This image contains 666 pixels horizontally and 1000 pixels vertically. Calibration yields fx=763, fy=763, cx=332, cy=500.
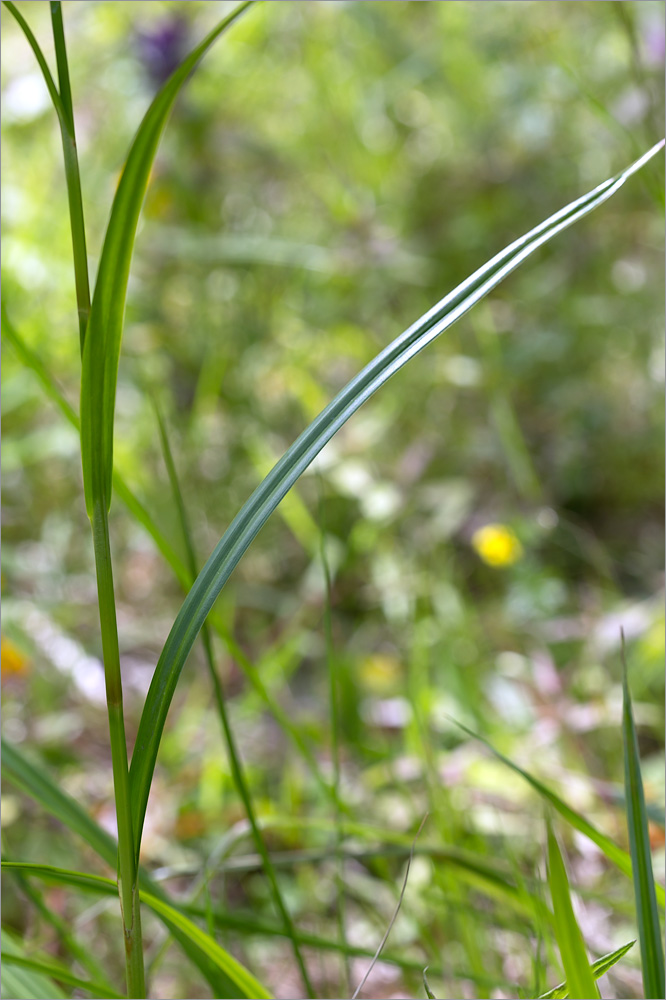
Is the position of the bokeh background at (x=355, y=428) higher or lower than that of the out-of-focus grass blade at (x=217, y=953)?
higher

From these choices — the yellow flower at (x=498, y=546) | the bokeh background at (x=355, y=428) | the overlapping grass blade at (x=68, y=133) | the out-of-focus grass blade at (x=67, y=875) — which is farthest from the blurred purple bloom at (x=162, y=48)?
the out-of-focus grass blade at (x=67, y=875)

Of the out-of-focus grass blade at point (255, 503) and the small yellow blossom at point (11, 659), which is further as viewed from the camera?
the small yellow blossom at point (11, 659)

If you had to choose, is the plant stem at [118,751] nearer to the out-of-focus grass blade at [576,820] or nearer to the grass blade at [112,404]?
the grass blade at [112,404]

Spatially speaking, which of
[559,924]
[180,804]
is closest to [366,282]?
[180,804]

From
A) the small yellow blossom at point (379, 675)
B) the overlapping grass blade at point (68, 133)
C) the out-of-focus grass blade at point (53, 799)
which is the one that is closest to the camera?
the overlapping grass blade at point (68, 133)

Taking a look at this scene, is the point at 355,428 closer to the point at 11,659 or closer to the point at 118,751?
the point at 11,659

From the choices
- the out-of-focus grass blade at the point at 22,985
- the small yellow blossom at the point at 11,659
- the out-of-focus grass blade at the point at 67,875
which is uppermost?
the small yellow blossom at the point at 11,659

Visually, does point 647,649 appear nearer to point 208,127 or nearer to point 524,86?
point 524,86
